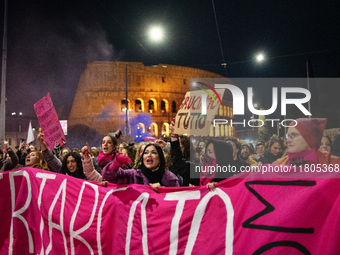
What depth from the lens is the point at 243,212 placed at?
9.96ft

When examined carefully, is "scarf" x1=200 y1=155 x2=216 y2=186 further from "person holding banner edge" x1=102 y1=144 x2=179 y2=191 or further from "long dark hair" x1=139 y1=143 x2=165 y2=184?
"long dark hair" x1=139 y1=143 x2=165 y2=184

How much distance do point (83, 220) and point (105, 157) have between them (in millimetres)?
1442

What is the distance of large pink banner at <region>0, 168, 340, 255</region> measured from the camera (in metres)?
2.80

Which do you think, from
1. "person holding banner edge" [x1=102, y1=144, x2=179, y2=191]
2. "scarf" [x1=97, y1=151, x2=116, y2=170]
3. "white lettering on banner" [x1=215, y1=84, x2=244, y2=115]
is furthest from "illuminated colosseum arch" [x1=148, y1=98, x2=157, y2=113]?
"person holding banner edge" [x1=102, y1=144, x2=179, y2=191]

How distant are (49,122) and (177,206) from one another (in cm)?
393

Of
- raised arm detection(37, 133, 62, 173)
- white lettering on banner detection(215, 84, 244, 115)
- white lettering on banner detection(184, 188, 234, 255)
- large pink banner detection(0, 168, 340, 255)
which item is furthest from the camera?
white lettering on banner detection(215, 84, 244, 115)

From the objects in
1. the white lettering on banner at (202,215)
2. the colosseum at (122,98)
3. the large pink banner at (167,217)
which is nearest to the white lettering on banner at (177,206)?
the large pink banner at (167,217)

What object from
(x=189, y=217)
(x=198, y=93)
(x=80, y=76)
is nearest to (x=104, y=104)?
(x=80, y=76)

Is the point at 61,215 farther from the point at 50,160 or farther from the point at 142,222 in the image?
the point at 50,160

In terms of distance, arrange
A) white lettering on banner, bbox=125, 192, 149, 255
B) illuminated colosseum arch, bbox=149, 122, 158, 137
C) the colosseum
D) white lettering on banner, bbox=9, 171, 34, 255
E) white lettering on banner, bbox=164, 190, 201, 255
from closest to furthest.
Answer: white lettering on banner, bbox=164, 190, 201, 255 < white lettering on banner, bbox=125, 192, 149, 255 < white lettering on banner, bbox=9, 171, 34, 255 < the colosseum < illuminated colosseum arch, bbox=149, 122, 158, 137

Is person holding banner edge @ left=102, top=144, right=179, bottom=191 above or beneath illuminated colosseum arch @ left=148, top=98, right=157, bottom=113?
beneath

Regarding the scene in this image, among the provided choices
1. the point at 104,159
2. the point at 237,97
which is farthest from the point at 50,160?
the point at 237,97

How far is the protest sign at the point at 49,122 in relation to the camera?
616 centimetres

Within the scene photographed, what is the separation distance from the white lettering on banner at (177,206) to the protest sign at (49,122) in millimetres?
3428
